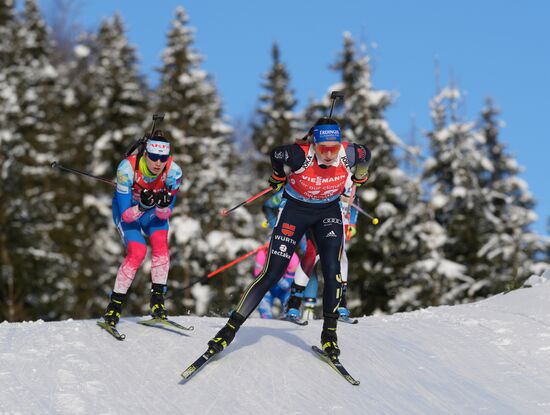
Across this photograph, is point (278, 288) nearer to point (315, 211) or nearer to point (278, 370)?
point (315, 211)

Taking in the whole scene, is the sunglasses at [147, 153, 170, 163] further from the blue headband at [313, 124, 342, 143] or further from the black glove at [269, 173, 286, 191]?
the blue headband at [313, 124, 342, 143]

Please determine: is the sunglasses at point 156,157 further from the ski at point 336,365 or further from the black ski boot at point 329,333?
the ski at point 336,365

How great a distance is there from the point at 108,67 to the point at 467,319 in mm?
28370

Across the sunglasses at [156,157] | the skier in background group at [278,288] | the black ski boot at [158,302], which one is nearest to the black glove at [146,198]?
the sunglasses at [156,157]

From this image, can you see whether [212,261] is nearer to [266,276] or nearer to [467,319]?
[467,319]

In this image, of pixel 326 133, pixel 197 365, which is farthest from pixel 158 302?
pixel 326 133

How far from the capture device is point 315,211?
7121 mm

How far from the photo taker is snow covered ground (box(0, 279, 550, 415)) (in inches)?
→ 234

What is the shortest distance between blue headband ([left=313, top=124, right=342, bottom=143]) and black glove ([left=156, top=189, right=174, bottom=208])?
75.6 inches

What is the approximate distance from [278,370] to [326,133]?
92.4 inches

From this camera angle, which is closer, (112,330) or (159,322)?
(112,330)

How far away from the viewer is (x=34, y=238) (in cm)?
2869

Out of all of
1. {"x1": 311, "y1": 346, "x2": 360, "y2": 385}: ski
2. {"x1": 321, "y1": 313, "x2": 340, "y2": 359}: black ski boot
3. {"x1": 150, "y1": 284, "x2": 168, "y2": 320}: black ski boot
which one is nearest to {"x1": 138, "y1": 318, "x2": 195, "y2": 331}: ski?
{"x1": 150, "y1": 284, "x2": 168, "y2": 320}: black ski boot

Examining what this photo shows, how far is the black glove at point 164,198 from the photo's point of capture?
25.3ft
